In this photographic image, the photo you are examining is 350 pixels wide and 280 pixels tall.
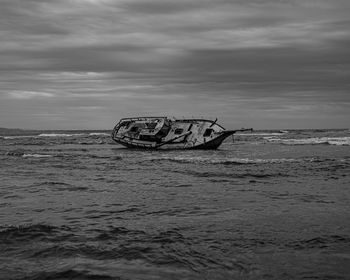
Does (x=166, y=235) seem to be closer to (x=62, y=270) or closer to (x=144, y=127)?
(x=62, y=270)

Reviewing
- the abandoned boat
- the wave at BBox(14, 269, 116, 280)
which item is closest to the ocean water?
the wave at BBox(14, 269, 116, 280)

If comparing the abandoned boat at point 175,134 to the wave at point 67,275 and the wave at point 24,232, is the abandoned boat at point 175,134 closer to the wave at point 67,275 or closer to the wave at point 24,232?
the wave at point 24,232

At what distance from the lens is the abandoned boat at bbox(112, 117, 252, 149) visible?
39.4 metres

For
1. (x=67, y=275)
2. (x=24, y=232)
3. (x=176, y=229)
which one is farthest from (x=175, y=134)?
(x=67, y=275)

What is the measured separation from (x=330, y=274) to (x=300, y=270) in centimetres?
39

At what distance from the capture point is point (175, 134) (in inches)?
1592

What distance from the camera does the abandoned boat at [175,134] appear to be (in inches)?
1551

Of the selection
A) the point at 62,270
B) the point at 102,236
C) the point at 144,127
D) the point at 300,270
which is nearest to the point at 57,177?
the point at 102,236

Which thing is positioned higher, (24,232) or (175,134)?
(175,134)

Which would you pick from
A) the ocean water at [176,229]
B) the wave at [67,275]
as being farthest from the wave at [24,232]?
the wave at [67,275]

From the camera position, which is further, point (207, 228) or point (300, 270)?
point (207, 228)

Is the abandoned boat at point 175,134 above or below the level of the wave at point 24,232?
above

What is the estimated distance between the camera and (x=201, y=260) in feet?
21.5

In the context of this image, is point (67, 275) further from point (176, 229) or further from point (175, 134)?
point (175, 134)
